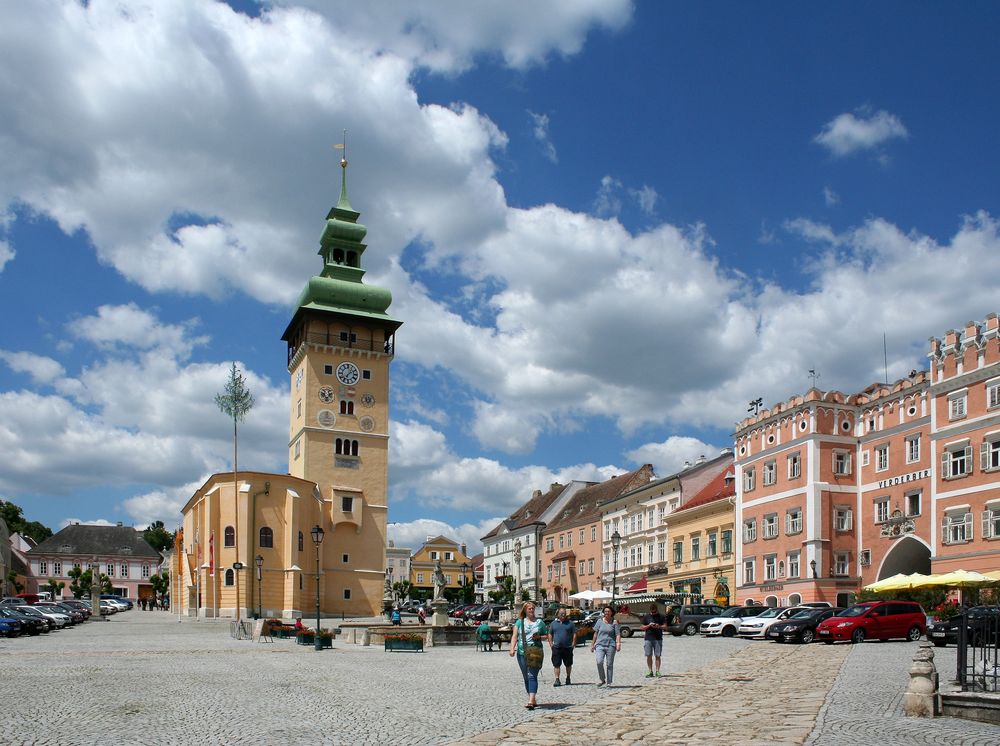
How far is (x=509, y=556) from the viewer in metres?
105

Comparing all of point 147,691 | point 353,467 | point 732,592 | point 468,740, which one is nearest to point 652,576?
point 732,592

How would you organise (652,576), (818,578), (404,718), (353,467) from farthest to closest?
(353,467), (652,576), (818,578), (404,718)

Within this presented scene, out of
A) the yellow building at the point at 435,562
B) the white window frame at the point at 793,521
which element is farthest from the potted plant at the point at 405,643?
the yellow building at the point at 435,562

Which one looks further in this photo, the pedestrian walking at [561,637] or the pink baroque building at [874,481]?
the pink baroque building at [874,481]

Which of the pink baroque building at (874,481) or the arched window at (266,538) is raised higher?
the pink baroque building at (874,481)

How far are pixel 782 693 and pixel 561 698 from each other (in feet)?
13.5

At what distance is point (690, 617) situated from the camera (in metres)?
43.6

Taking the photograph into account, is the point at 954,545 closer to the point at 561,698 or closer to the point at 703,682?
the point at 703,682

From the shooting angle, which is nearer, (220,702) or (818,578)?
(220,702)

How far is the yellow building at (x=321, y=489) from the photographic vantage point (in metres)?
71.8

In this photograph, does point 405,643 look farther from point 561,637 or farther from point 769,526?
point 769,526

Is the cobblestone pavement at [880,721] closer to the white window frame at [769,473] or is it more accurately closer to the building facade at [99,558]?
the white window frame at [769,473]

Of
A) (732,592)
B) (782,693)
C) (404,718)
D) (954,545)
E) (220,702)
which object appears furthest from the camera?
(732,592)

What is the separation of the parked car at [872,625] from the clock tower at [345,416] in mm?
50297
